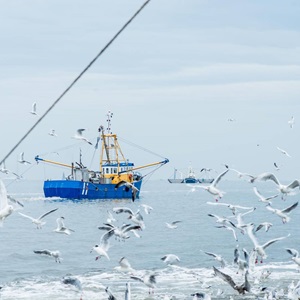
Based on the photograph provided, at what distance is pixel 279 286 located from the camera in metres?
26.5

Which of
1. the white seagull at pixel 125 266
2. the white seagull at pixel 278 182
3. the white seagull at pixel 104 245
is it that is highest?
the white seagull at pixel 278 182

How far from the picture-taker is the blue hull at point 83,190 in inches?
3492

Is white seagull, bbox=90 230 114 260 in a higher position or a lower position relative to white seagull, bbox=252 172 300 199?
lower

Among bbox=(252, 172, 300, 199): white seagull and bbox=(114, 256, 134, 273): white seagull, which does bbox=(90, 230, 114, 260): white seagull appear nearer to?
bbox=(114, 256, 134, 273): white seagull

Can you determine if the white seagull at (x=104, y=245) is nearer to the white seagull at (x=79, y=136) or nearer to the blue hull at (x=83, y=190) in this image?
the white seagull at (x=79, y=136)

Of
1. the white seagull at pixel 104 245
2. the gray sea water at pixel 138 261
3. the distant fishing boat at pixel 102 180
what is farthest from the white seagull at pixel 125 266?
the distant fishing boat at pixel 102 180

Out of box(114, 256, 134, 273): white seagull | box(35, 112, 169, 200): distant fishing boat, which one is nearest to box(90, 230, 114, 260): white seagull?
box(114, 256, 134, 273): white seagull

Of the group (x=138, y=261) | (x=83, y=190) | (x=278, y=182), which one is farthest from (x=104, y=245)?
(x=83, y=190)

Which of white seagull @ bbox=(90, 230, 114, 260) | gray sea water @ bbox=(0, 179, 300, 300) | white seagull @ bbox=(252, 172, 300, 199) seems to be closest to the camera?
white seagull @ bbox=(252, 172, 300, 199)

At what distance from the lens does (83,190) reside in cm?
8944

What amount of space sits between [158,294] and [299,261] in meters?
4.17

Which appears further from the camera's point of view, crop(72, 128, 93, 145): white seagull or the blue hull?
the blue hull

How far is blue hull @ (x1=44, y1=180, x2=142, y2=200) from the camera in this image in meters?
88.7

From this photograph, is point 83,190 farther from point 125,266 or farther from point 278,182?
point 278,182
